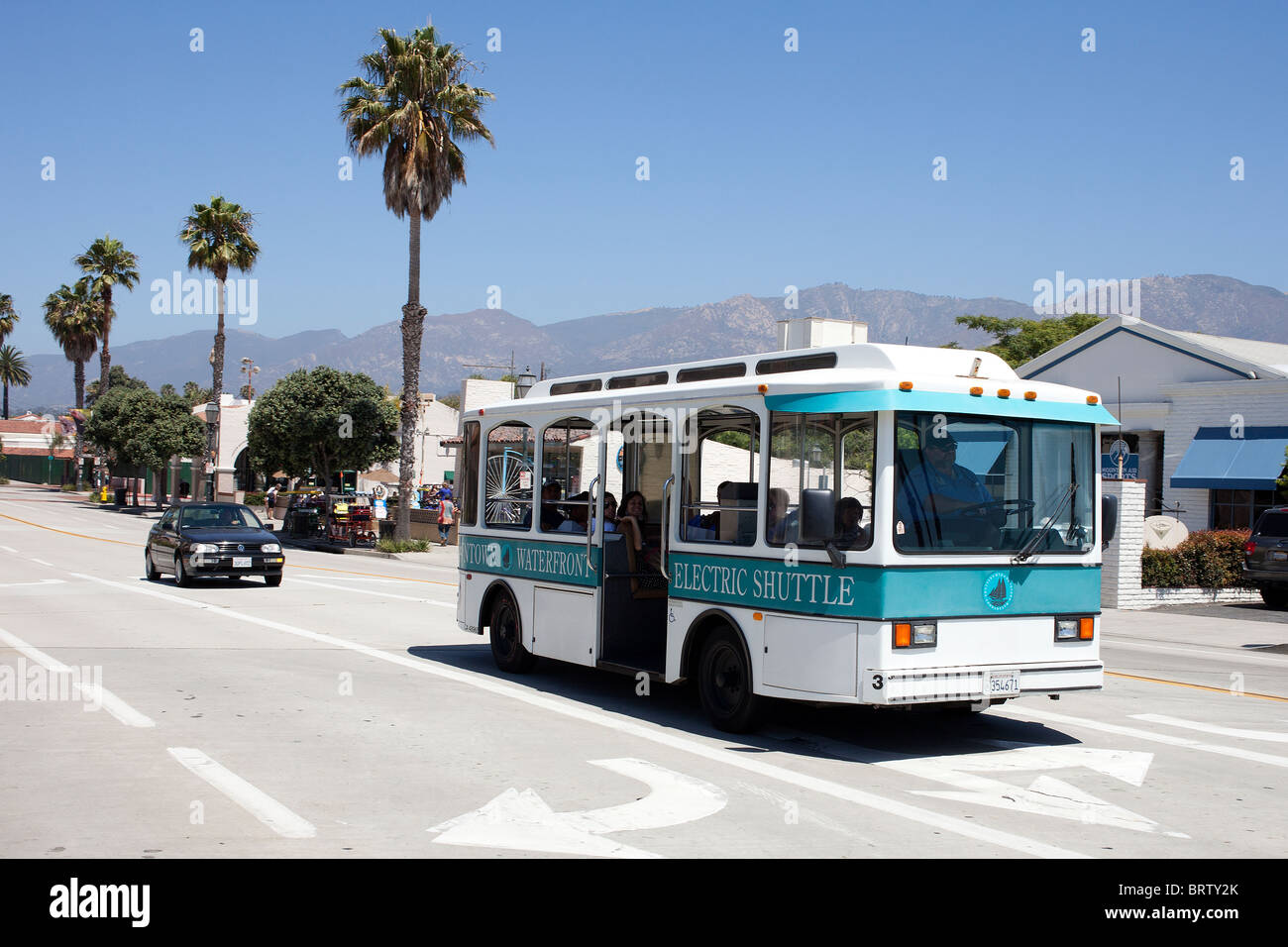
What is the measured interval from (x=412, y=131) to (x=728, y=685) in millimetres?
30274

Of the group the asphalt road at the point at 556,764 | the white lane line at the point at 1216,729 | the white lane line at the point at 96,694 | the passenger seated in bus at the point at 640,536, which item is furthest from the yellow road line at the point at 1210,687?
the white lane line at the point at 96,694

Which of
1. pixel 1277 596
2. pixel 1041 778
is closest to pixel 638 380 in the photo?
pixel 1041 778

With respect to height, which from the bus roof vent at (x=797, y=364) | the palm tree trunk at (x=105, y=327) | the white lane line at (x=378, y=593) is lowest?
the white lane line at (x=378, y=593)

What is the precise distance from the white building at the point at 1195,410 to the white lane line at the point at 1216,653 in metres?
14.6

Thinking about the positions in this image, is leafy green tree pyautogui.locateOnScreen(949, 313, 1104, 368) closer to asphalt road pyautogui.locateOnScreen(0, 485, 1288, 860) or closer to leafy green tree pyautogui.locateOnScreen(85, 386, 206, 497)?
leafy green tree pyautogui.locateOnScreen(85, 386, 206, 497)

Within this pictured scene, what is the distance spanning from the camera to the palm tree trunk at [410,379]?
36719mm

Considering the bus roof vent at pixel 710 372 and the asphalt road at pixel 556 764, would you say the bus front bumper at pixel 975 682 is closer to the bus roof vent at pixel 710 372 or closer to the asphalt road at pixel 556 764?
the asphalt road at pixel 556 764

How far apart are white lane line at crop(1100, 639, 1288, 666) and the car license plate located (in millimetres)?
8821

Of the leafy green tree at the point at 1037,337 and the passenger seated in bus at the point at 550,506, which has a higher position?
the leafy green tree at the point at 1037,337


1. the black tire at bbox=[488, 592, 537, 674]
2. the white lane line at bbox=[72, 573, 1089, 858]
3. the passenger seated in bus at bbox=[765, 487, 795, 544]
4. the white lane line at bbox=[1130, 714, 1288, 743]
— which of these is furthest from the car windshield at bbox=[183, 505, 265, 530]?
the white lane line at bbox=[1130, 714, 1288, 743]

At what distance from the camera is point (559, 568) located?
11570mm

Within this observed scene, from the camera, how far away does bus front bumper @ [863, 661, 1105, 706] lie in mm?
8266

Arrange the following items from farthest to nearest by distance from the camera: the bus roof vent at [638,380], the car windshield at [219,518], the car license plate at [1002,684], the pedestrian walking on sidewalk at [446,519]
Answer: the pedestrian walking on sidewalk at [446,519] → the car windshield at [219,518] → the bus roof vent at [638,380] → the car license plate at [1002,684]
